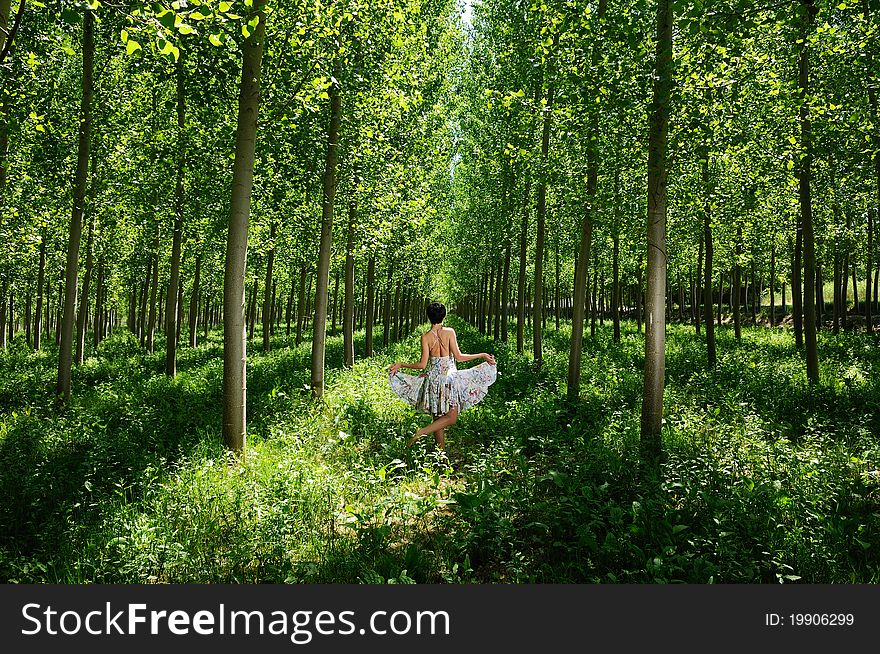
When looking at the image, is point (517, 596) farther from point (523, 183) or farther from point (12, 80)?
point (523, 183)

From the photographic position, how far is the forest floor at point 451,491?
429 centimetres

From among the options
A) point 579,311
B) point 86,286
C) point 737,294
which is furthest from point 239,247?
point 737,294

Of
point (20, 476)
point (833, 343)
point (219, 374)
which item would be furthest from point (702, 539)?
point (833, 343)

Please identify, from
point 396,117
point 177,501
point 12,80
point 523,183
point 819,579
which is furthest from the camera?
point 523,183

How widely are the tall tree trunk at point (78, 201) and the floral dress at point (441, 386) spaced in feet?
25.8

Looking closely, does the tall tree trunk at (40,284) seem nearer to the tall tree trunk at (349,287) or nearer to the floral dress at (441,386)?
the tall tree trunk at (349,287)

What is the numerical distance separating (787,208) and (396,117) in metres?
11.4

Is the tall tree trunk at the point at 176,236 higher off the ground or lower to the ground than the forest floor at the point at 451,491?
higher

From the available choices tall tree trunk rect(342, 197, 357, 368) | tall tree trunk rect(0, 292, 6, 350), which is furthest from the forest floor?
tall tree trunk rect(0, 292, 6, 350)

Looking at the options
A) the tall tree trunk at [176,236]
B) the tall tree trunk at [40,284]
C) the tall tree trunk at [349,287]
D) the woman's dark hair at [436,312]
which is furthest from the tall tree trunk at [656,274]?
the tall tree trunk at [40,284]

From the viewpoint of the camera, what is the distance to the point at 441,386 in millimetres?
7453

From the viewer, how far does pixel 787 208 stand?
1395cm

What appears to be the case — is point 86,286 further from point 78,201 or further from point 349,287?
point 349,287

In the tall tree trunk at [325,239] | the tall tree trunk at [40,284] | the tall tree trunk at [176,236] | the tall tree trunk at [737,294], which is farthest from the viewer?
the tall tree trunk at [40,284]
